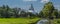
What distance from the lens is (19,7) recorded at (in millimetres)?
2840

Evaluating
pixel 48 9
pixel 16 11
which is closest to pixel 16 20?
pixel 16 11

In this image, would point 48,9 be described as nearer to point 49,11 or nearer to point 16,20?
point 49,11

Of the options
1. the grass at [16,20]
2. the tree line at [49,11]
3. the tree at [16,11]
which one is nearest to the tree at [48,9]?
the tree line at [49,11]

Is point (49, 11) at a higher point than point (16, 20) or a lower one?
higher

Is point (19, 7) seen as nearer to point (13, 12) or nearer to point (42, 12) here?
point (13, 12)

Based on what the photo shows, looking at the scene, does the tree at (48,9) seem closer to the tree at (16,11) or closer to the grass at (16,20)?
the grass at (16,20)

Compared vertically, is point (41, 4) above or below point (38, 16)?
above

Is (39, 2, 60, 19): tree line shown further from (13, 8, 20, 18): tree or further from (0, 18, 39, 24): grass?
(13, 8, 20, 18): tree

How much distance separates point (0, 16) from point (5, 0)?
0.28 m

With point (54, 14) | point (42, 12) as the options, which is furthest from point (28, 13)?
point (54, 14)

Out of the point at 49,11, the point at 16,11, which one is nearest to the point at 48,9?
the point at 49,11

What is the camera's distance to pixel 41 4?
282cm

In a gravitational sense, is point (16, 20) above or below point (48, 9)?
below

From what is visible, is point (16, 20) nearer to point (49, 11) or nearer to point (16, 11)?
point (16, 11)
